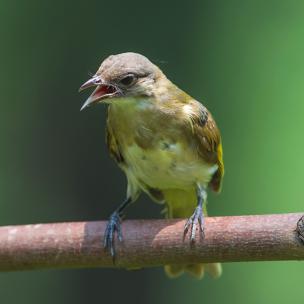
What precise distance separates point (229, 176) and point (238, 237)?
12.8 ft

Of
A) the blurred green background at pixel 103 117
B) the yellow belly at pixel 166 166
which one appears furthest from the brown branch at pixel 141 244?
the blurred green background at pixel 103 117

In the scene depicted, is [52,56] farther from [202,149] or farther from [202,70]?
[202,149]

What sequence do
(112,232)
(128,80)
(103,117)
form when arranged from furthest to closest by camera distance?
(103,117) < (128,80) < (112,232)

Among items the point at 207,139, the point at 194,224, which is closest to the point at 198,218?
the point at 194,224

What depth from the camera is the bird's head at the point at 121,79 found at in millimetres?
4051

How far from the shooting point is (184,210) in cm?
486

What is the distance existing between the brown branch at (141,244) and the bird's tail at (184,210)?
0.59m

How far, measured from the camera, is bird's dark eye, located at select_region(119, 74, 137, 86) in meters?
4.12

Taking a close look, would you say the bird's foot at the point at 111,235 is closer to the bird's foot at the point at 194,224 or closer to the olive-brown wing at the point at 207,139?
the bird's foot at the point at 194,224

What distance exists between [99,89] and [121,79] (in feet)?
0.37

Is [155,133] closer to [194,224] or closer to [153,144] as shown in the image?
[153,144]

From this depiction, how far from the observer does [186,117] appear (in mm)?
4383

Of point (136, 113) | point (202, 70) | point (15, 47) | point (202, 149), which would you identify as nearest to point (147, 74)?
point (136, 113)

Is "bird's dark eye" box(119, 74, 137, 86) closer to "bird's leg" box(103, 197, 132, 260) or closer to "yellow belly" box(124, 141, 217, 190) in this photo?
"yellow belly" box(124, 141, 217, 190)
